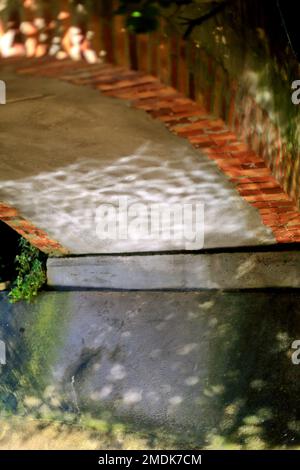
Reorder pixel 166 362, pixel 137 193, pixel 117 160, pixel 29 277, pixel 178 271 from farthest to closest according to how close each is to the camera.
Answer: pixel 29 277, pixel 178 271, pixel 166 362, pixel 137 193, pixel 117 160

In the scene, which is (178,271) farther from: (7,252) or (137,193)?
(7,252)

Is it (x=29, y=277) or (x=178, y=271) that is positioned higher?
(x=178, y=271)

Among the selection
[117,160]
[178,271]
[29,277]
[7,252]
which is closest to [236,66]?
[117,160]

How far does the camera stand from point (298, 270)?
3498 mm

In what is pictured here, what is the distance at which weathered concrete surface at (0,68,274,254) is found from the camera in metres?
2.20

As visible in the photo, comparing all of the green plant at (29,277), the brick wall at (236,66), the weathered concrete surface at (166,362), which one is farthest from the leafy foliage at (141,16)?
the green plant at (29,277)

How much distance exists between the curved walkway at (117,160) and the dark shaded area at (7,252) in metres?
1.36

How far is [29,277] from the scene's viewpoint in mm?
4438

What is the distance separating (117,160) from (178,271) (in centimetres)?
159

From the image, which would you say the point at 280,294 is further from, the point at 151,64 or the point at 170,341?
the point at 151,64

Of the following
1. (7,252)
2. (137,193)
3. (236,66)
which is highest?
(236,66)

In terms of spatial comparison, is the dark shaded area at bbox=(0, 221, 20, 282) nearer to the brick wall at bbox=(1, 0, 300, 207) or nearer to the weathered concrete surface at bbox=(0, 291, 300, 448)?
the weathered concrete surface at bbox=(0, 291, 300, 448)

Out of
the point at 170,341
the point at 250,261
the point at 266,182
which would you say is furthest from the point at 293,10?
the point at 170,341

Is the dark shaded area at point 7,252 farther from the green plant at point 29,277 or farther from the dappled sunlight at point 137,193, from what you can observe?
the dappled sunlight at point 137,193
